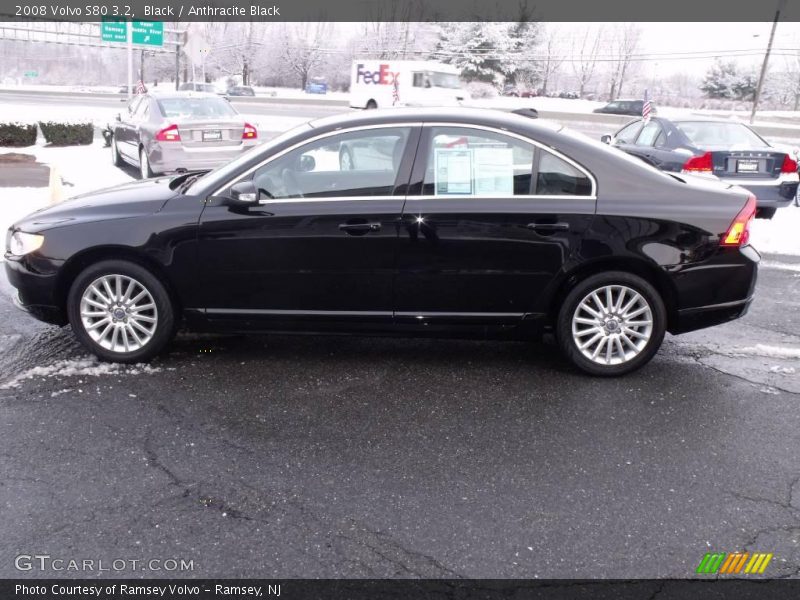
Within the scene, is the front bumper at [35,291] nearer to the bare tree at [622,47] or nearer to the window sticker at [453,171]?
the window sticker at [453,171]

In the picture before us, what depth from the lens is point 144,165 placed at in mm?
13258

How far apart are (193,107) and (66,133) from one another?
26.2 ft

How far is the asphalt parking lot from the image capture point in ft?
9.53

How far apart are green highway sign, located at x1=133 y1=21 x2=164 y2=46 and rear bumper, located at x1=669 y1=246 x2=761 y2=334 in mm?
42501

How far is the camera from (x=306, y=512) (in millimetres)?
3146

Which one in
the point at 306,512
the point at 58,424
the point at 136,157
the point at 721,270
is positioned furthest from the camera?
the point at 136,157

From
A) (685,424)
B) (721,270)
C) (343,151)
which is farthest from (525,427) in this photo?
(343,151)

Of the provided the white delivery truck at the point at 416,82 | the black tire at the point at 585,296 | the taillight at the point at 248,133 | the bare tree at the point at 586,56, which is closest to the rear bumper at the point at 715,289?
the black tire at the point at 585,296

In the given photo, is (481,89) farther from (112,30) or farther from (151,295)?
(151,295)

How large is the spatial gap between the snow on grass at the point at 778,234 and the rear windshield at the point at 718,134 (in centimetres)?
120

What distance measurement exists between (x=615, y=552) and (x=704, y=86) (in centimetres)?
7999

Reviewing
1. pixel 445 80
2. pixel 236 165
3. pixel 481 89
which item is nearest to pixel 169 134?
pixel 236 165

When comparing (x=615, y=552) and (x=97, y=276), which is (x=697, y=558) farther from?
(x=97, y=276)

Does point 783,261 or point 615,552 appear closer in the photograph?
point 615,552
